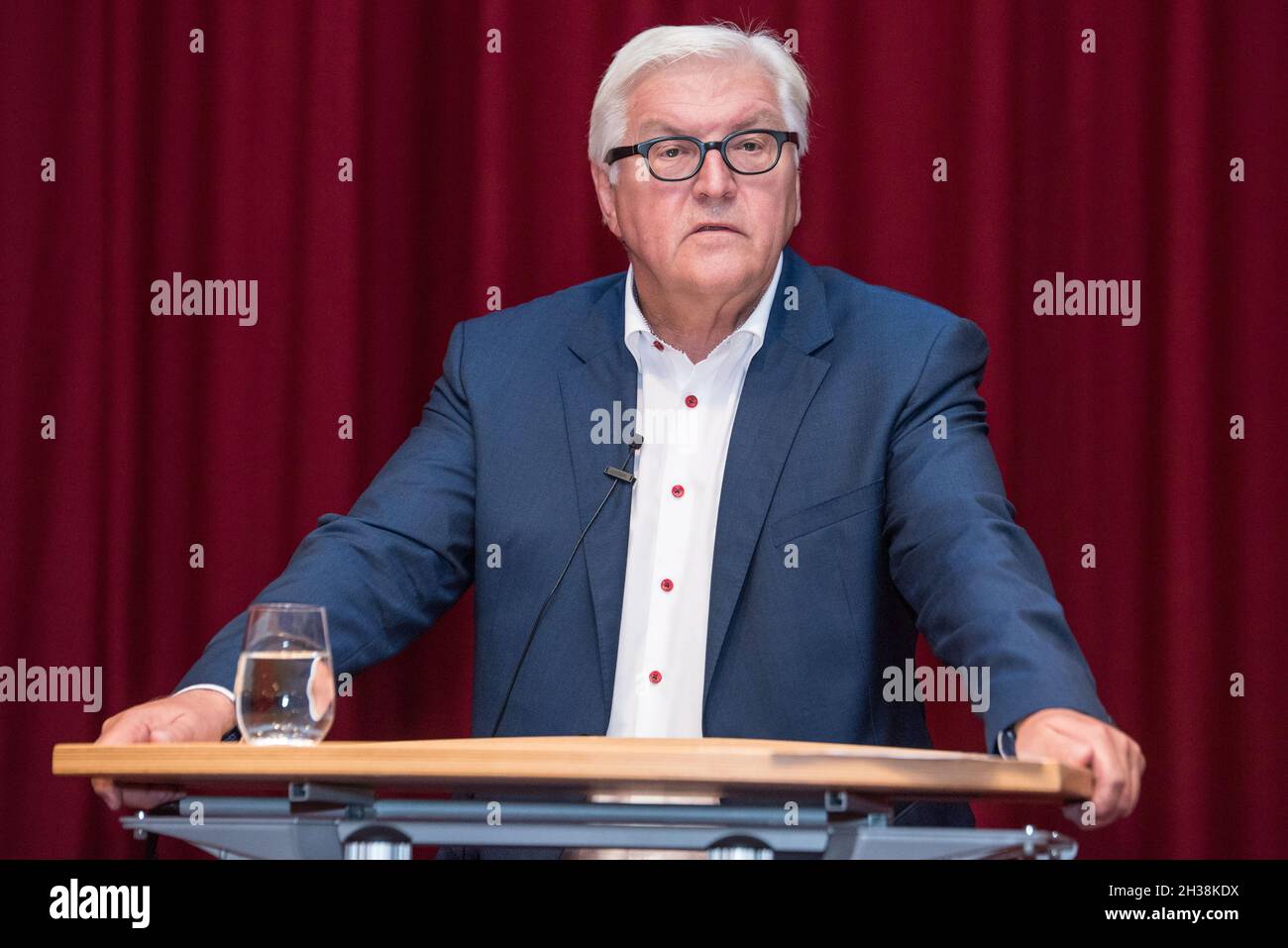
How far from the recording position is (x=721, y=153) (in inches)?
96.3

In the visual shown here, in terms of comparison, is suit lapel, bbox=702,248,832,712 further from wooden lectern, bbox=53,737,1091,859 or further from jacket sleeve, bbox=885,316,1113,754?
wooden lectern, bbox=53,737,1091,859

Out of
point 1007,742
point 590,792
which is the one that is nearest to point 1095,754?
point 1007,742

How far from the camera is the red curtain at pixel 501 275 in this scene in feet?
10.2

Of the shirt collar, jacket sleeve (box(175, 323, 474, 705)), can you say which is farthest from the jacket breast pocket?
jacket sleeve (box(175, 323, 474, 705))

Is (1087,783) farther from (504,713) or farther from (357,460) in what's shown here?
(357,460)

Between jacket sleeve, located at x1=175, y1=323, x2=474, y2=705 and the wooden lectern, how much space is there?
2.39 feet

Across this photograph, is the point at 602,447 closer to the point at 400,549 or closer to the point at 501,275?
the point at 400,549

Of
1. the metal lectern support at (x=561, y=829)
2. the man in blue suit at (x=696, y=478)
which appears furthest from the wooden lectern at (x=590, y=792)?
the man in blue suit at (x=696, y=478)

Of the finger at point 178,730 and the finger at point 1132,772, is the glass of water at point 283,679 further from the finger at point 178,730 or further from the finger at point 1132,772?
the finger at point 1132,772

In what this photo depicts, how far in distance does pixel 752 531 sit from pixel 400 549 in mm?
535

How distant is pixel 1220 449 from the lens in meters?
3.13

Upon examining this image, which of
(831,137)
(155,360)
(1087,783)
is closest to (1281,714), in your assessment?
(831,137)
